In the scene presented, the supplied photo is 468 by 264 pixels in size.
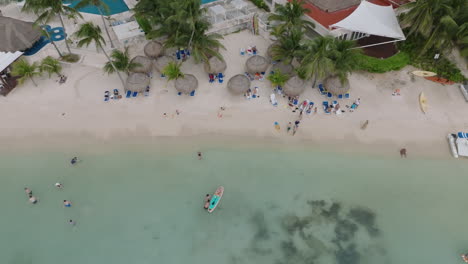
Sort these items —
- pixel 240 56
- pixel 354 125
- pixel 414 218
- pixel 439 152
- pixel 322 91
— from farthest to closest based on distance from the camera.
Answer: pixel 240 56 → pixel 322 91 → pixel 354 125 → pixel 439 152 → pixel 414 218

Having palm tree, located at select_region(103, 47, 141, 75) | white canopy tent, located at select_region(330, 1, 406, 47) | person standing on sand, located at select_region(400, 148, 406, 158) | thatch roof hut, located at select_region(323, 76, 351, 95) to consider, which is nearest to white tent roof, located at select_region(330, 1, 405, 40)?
white canopy tent, located at select_region(330, 1, 406, 47)

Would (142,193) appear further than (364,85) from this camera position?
No

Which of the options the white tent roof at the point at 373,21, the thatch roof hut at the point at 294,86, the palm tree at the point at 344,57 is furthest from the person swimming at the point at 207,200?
the white tent roof at the point at 373,21

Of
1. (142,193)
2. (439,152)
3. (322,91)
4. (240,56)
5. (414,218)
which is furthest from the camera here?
(240,56)

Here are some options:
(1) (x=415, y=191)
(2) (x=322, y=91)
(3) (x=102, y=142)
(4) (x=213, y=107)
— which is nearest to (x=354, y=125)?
(2) (x=322, y=91)

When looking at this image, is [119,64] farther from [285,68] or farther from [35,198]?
[285,68]

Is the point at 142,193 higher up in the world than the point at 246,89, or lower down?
A: lower down

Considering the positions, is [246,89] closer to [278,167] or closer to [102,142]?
[278,167]

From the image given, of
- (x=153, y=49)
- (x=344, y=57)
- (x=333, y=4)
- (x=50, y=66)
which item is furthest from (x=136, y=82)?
(x=333, y=4)
